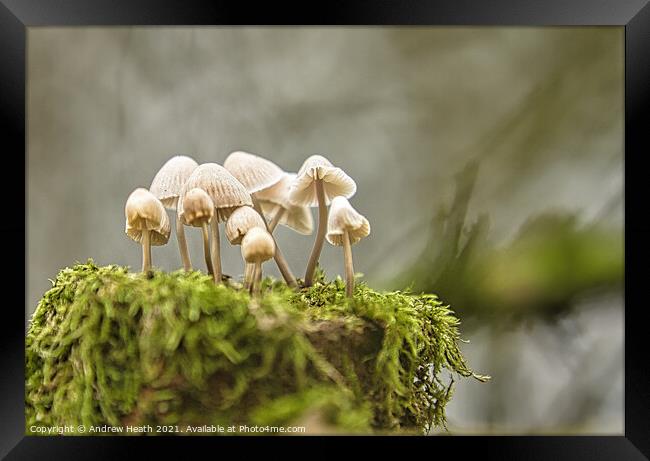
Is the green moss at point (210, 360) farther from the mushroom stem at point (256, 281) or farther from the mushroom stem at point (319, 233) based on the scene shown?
the mushroom stem at point (319, 233)

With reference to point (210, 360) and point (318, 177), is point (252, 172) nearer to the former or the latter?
point (318, 177)

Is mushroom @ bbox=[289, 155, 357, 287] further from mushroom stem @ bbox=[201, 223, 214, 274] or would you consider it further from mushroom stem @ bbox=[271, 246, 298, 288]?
mushroom stem @ bbox=[201, 223, 214, 274]

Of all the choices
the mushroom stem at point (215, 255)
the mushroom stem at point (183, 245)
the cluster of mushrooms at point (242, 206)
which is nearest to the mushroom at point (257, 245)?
the cluster of mushrooms at point (242, 206)

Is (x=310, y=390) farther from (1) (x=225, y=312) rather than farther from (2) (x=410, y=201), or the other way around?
(2) (x=410, y=201)

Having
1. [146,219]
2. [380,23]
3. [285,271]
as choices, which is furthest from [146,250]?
[380,23]

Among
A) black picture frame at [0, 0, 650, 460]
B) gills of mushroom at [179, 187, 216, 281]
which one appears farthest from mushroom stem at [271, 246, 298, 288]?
black picture frame at [0, 0, 650, 460]

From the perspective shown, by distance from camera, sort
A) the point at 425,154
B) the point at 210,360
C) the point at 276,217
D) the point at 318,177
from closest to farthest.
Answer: the point at 210,360
the point at 318,177
the point at 276,217
the point at 425,154

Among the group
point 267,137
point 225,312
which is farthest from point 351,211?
point 267,137
